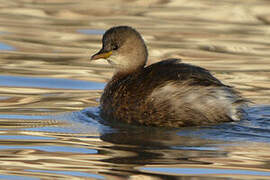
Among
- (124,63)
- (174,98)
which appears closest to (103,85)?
(124,63)

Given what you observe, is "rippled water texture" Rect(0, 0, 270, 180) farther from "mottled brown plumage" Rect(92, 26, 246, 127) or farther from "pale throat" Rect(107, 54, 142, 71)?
"pale throat" Rect(107, 54, 142, 71)

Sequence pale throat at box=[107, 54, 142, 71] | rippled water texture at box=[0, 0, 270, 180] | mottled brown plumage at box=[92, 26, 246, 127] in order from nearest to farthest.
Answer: rippled water texture at box=[0, 0, 270, 180] → mottled brown plumage at box=[92, 26, 246, 127] → pale throat at box=[107, 54, 142, 71]

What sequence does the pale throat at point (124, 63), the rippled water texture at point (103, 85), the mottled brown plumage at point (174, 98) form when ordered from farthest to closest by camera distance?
the pale throat at point (124, 63) < the mottled brown plumage at point (174, 98) < the rippled water texture at point (103, 85)

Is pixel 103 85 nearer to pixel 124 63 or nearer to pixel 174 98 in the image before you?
pixel 124 63

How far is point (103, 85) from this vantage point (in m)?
11.4

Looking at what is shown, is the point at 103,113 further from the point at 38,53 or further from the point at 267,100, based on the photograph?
the point at 38,53

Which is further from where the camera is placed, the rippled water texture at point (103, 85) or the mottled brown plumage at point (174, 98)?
the mottled brown plumage at point (174, 98)

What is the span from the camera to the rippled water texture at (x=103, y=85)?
6.90 metres

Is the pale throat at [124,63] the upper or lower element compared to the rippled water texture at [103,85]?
upper

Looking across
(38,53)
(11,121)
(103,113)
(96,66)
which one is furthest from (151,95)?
(38,53)

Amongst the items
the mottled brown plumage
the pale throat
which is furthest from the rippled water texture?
the pale throat

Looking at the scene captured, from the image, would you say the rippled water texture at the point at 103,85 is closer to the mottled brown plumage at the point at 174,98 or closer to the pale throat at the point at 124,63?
the mottled brown plumage at the point at 174,98

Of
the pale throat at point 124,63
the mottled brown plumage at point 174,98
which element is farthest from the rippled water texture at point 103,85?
the pale throat at point 124,63

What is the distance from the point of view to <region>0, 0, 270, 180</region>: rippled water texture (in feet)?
22.6
